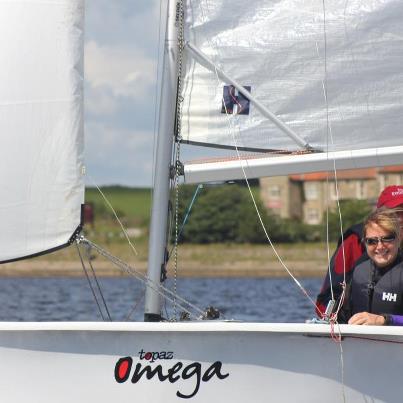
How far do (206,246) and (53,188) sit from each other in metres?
75.8

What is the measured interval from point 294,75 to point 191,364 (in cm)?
247

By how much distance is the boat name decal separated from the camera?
8680 mm

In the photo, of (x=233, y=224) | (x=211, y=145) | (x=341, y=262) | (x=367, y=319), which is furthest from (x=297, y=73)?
(x=233, y=224)

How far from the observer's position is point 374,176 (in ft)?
325

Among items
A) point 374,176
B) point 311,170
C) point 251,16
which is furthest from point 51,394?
point 374,176

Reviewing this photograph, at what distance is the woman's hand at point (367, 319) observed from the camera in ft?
28.2

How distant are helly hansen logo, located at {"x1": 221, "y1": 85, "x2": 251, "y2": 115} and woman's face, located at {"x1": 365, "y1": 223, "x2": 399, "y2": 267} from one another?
1.68 m

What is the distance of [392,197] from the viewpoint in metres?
9.36

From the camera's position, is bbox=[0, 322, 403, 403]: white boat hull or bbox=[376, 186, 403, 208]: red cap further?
bbox=[376, 186, 403, 208]: red cap

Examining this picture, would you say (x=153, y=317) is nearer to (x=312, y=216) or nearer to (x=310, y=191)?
(x=312, y=216)

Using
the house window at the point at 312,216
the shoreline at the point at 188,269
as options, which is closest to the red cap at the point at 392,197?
the shoreline at the point at 188,269

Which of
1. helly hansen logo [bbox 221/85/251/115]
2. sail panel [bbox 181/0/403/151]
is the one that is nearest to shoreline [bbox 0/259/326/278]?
sail panel [bbox 181/0/403/151]

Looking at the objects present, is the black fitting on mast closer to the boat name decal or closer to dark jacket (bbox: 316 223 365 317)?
the boat name decal

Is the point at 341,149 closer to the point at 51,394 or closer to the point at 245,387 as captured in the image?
the point at 245,387
